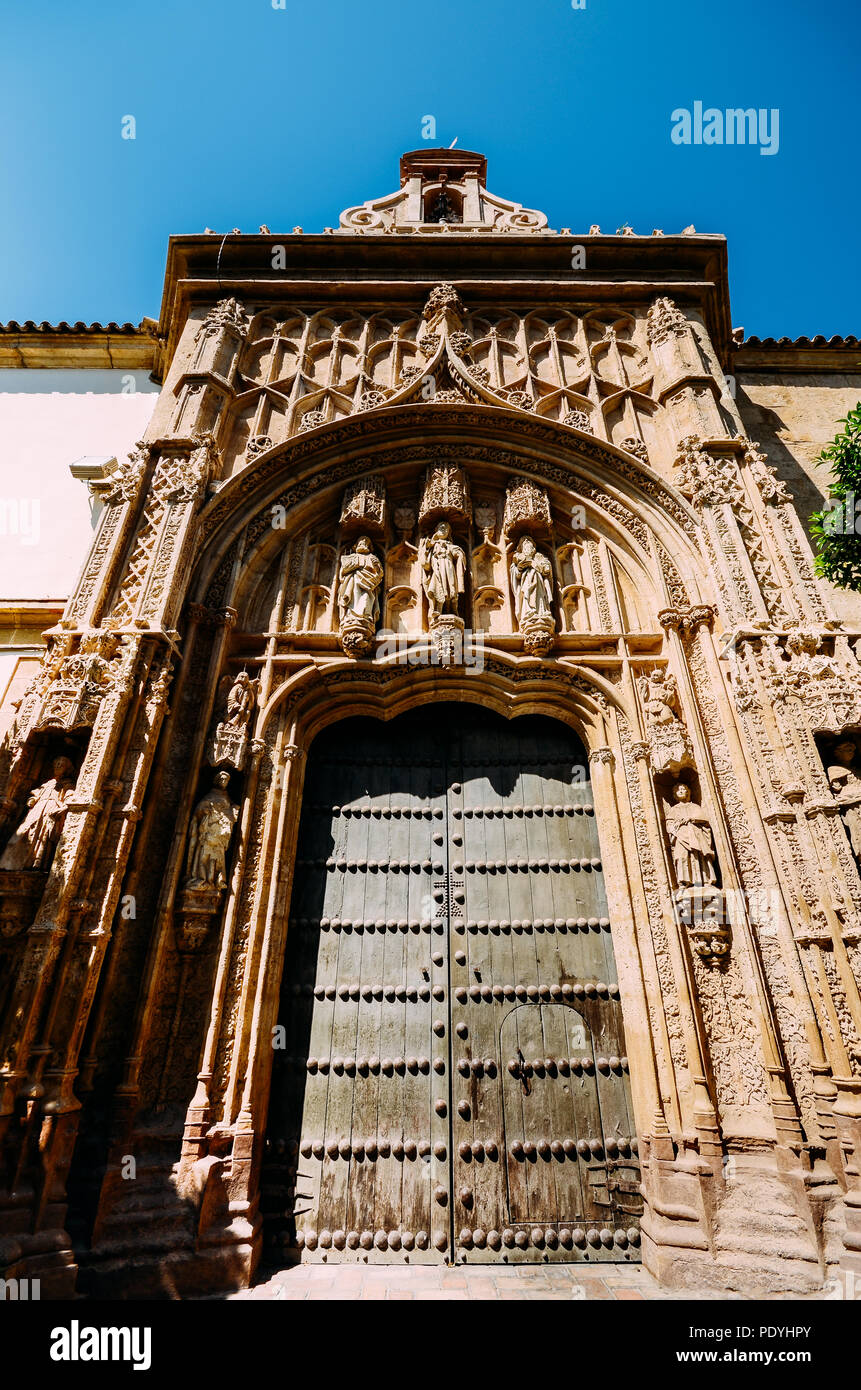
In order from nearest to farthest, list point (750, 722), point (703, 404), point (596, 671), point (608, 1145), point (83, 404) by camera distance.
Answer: point (608, 1145) < point (750, 722) < point (596, 671) < point (703, 404) < point (83, 404)

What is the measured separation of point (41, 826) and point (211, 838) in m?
1.09

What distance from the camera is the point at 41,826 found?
4527 mm

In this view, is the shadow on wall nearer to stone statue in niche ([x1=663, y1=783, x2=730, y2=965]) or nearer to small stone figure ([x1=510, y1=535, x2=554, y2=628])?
small stone figure ([x1=510, y1=535, x2=554, y2=628])

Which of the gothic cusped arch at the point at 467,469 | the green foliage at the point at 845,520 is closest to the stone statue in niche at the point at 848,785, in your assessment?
the green foliage at the point at 845,520

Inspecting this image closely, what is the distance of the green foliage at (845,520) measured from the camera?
16.6 ft

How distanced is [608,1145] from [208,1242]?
2.59 metres

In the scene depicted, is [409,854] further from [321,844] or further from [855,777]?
[855,777]

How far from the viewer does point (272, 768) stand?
559 cm

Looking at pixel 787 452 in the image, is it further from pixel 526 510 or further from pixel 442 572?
pixel 442 572

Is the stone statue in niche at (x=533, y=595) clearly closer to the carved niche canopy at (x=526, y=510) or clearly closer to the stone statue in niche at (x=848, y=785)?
the carved niche canopy at (x=526, y=510)

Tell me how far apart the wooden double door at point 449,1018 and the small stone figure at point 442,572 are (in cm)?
117

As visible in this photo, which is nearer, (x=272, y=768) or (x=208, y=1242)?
(x=208, y=1242)

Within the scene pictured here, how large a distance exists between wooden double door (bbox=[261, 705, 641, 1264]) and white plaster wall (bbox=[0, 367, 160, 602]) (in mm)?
3762
